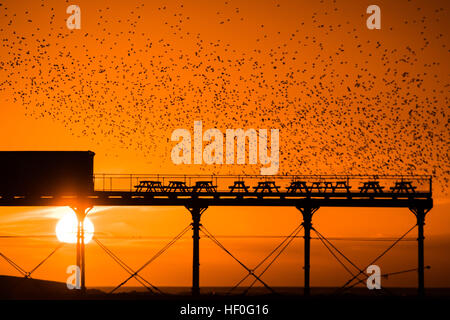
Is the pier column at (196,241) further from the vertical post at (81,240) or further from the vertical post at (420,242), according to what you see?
the vertical post at (420,242)

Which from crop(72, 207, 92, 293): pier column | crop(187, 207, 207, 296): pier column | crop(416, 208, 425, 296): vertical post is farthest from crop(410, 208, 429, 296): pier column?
crop(72, 207, 92, 293): pier column

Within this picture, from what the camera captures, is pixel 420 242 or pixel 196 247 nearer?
pixel 196 247

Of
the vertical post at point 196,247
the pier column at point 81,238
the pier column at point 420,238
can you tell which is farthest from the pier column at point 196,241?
the pier column at point 420,238

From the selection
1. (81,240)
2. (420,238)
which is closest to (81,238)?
(81,240)

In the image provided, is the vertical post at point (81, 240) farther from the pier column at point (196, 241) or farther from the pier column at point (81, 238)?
the pier column at point (196, 241)

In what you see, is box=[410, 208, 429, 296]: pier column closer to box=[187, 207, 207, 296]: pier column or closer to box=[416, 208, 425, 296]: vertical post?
box=[416, 208, 425, 296]: vertical post

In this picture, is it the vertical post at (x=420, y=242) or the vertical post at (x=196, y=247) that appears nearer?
the vertical post at (x=196, y=247)

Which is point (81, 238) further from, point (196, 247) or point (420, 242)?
point (420, 242)

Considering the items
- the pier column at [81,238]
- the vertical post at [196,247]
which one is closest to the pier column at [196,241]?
the vertical post at [196,247]

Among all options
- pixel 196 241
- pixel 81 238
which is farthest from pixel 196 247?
pixel 81 238
